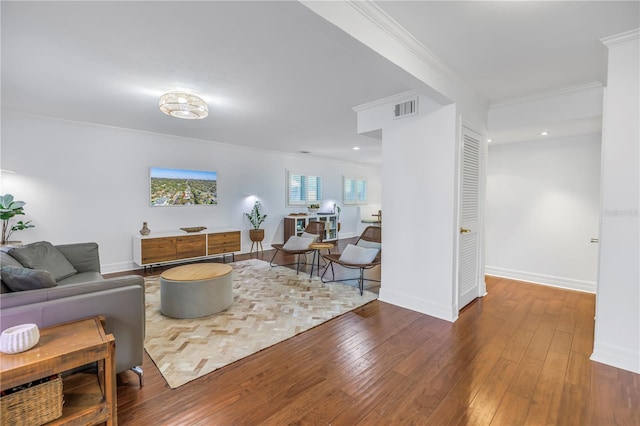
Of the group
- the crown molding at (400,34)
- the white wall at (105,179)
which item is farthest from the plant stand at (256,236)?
the crown molding at (400,34)

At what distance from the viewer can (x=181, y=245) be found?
5.27 meters

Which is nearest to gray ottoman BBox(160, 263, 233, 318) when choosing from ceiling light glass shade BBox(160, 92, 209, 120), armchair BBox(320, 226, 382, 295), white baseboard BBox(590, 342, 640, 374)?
armchair BBox(320, 226, 382, 295)

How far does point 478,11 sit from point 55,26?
304cm

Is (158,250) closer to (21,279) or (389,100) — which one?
(21,279)

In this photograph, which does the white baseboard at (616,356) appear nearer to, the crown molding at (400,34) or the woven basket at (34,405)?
the crown molding at (400,34)

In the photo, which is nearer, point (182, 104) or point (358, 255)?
point (182, 104)

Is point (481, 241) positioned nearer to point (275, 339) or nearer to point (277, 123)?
point (275, 339)

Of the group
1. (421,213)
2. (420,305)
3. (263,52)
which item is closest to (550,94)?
(421,213)

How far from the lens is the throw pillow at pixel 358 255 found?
404 cm

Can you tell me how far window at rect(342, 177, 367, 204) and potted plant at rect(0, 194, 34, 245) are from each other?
735 cm

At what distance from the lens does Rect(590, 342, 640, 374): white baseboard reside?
7.17 ft

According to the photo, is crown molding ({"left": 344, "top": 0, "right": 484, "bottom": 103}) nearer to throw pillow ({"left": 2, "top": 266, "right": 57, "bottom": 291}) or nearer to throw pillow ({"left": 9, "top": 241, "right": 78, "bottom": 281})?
throw pillow ({"left": 2, "top": 266, "right": 57, "bottom": 291})

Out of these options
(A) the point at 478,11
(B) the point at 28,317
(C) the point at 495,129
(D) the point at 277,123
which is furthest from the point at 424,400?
(D) the point at 277,123

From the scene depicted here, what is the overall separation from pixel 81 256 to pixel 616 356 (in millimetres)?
5446
